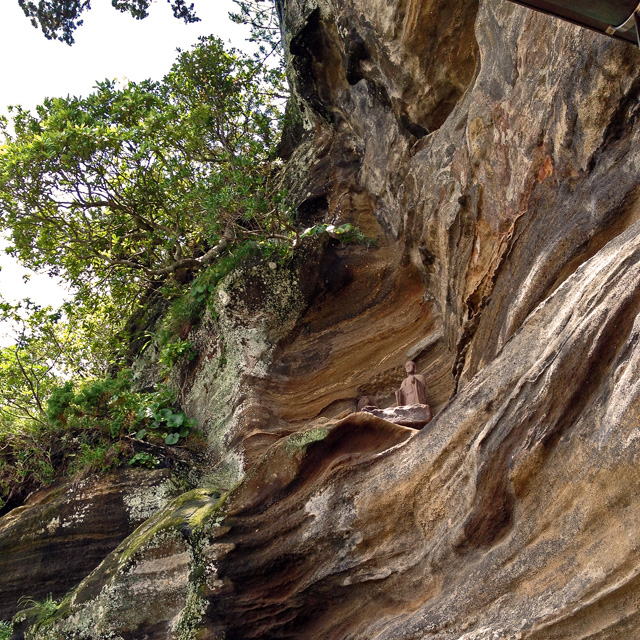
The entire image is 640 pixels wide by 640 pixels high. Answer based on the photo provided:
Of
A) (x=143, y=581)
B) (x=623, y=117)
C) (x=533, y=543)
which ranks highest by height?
(x=623, y=117)

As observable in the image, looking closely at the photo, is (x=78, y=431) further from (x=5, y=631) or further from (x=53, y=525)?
(x=5, y=631)

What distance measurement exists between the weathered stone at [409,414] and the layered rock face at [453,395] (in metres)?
0.75

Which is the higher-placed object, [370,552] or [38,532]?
[38,532]

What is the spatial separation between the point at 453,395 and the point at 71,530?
536 cm

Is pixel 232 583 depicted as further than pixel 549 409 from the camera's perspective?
Yes

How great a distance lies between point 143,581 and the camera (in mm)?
6980

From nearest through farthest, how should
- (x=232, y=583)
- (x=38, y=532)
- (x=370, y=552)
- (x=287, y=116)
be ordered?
(x=370, y=552) < (x=232, y=583) < (x=38, y=532) < (x=287, y=116)

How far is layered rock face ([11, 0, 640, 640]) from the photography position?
15.1 feet

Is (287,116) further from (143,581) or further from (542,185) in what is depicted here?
(143,581)

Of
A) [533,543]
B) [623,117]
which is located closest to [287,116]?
[623,117]

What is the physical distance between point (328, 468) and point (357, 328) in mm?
4566

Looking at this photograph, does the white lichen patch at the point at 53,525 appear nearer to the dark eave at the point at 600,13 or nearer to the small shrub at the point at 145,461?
the small shrub at the point at 145,461

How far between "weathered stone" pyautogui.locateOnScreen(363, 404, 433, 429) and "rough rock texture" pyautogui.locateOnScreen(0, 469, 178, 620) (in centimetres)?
311

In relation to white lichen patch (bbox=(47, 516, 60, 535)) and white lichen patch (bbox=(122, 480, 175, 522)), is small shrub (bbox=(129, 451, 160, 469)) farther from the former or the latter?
white lichen patch (bbox=(47, 516, 60, 535))
